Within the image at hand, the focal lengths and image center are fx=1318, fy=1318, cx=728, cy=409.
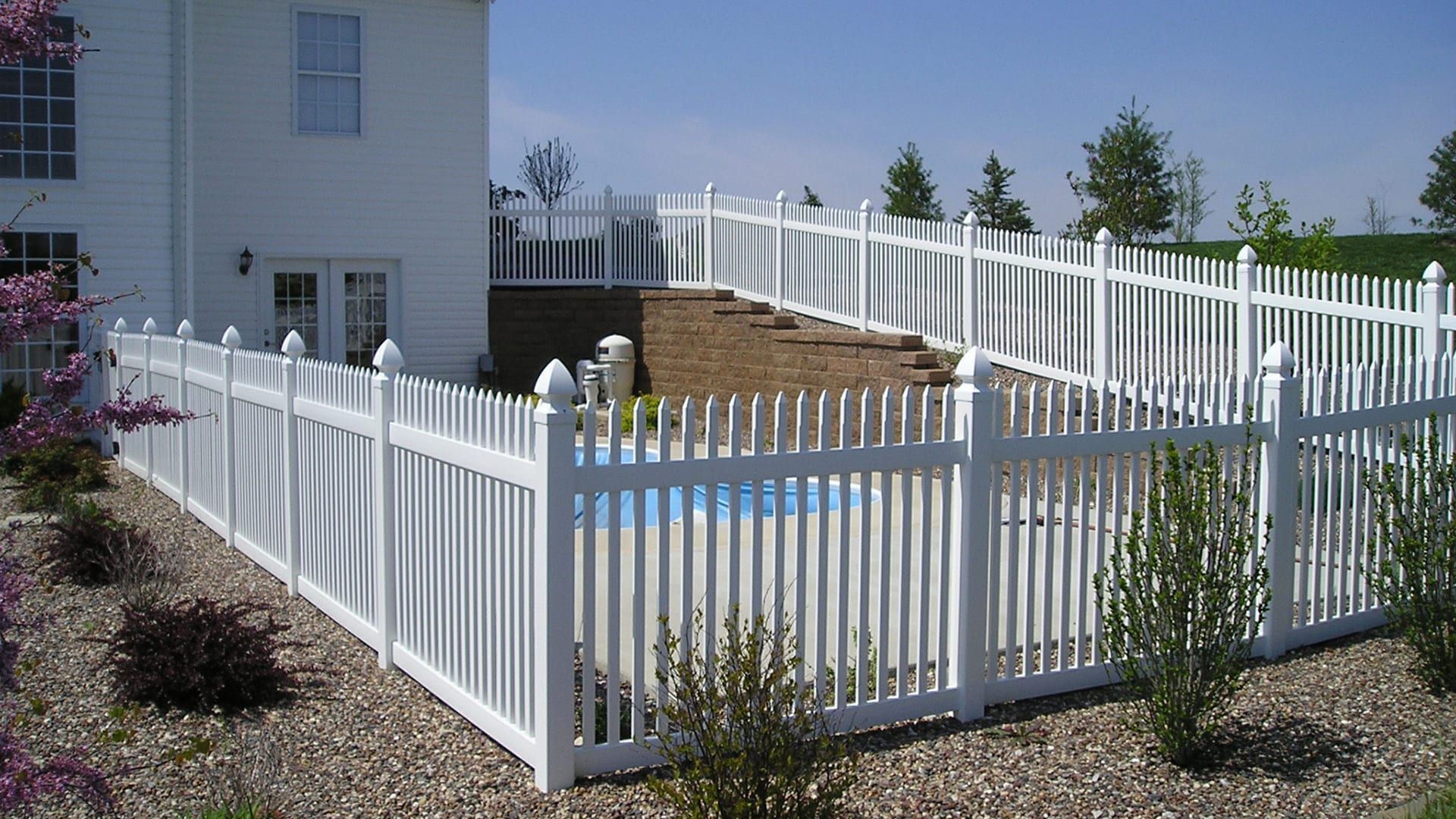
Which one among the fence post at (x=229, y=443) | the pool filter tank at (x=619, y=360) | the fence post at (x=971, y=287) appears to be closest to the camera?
the fence post at (x=229, y=443)

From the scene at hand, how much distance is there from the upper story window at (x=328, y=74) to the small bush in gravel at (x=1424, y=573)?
44.0ft

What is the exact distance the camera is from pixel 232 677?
566 cm

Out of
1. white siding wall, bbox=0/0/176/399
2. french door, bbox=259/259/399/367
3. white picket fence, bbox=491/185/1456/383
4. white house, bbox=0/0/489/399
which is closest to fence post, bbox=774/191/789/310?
white picket fence, bbox=491/185/1456/383

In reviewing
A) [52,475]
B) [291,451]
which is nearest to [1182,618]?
[291,451]

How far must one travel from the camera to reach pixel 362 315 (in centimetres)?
1716

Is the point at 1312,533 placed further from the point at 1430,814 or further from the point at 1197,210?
the point at 1197,210

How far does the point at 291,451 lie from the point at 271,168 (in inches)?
377

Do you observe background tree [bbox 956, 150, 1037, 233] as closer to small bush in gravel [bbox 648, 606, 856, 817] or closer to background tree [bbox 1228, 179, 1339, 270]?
background tree [bbox 1228, 179, 1339, 270]

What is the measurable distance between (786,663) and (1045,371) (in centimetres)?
937

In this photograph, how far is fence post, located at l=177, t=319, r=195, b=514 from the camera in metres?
10.3

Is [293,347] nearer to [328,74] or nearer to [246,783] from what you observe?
[246,783]

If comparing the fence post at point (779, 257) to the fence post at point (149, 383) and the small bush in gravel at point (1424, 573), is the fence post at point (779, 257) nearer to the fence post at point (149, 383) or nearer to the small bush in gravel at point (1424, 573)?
the fence post at point (149, 383)

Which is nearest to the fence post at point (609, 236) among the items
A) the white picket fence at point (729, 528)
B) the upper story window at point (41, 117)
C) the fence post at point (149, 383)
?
the upper story window at point (41, 117)

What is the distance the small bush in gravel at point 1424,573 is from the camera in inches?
235
